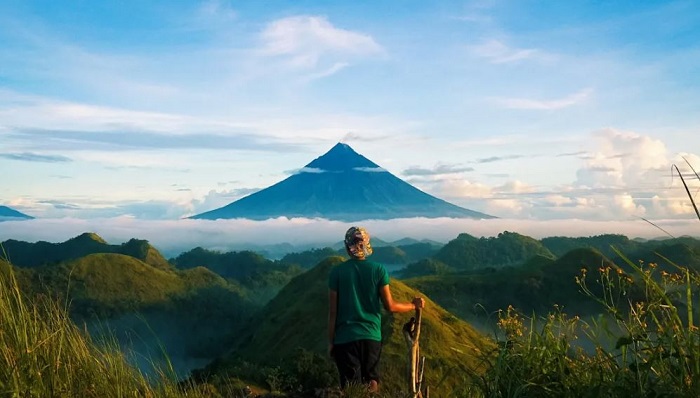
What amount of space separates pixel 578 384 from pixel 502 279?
134241 mm

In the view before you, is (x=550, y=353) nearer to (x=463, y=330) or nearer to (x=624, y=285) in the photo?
(x=624, y=285)

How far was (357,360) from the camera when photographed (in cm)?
827

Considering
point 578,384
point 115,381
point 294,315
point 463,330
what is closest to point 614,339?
point 578,384

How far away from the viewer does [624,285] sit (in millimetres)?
5309

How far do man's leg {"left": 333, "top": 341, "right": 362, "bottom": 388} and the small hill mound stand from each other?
1966 inches

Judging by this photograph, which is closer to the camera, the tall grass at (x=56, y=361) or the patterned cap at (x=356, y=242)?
the tall grass at (x=56, y=361)

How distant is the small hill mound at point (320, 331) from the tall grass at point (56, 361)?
5210 cm

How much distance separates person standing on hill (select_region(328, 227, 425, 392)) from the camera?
26.7ft

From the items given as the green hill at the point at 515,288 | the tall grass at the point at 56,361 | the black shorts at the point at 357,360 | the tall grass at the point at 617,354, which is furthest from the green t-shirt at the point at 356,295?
the green hill at the point at 515,288

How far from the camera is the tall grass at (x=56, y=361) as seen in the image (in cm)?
558

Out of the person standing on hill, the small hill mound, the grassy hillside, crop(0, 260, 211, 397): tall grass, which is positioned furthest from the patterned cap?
the grassy hillside

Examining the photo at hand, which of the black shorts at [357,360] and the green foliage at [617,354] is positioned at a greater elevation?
the green foliage at [617,354]

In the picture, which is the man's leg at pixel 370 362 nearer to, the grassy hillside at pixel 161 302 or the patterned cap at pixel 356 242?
the patterned cap at pixel 356 242

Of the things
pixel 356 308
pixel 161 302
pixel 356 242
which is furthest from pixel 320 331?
A: pixel 356 242
